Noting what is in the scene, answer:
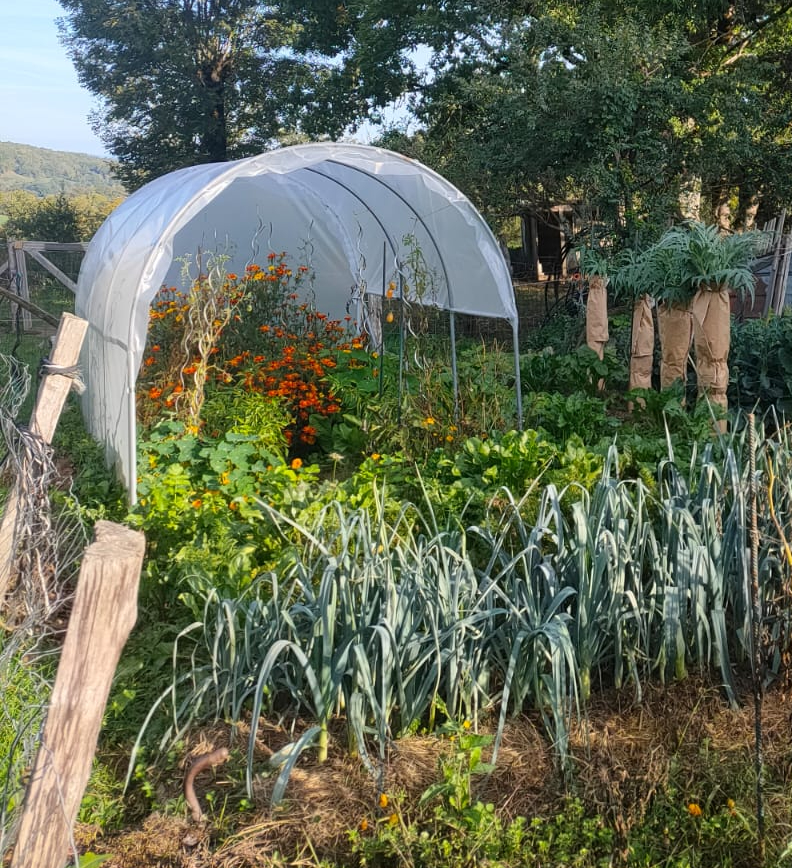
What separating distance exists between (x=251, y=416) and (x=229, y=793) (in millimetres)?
3052

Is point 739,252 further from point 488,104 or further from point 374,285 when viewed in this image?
point 488,104

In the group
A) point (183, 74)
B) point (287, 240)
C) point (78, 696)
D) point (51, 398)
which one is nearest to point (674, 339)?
point (51, 398)

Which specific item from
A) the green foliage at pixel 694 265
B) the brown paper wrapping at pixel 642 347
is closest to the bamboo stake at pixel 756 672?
the green foliage at pixel 694 265

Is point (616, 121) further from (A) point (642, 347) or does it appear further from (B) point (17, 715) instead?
(B) point (17, 715)

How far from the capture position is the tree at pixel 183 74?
1917 cm

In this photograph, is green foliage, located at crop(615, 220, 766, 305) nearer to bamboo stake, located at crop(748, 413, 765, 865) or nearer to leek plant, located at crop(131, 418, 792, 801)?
leek plant, located at crop(131, 418, 792, 801)

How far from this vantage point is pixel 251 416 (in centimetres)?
533

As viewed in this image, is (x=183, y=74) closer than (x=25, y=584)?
No

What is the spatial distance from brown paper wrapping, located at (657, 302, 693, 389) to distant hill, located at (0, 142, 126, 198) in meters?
71.8

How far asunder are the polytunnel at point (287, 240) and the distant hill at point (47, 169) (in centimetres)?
6765

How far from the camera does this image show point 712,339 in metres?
5.29

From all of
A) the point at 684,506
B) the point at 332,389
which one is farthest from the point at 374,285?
the point at 684,506

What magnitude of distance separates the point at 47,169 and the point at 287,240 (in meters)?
81.7

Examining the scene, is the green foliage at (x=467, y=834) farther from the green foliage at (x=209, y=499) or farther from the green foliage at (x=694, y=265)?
the green foliage at (x=694, y=265)
